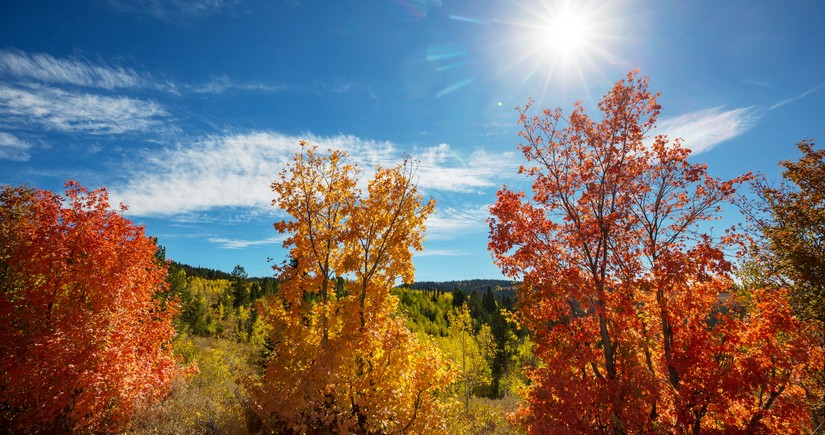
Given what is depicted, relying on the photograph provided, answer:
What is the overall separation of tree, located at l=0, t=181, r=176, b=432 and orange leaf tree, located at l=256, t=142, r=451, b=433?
16.0 ft

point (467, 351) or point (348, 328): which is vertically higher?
point (348, 328)

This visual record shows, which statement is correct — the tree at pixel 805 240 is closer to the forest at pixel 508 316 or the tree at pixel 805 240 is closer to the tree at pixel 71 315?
the forest at pixel 508 316

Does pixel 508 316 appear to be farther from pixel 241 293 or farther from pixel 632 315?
pixel 241 293

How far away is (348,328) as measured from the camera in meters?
10.6

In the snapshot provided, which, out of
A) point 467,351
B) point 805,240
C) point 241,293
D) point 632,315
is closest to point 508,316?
point 632,315

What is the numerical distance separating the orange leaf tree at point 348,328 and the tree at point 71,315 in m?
4.87

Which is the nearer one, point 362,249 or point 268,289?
point 362,249

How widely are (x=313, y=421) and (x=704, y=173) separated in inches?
519

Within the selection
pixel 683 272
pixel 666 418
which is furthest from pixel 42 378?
pixel 683 272

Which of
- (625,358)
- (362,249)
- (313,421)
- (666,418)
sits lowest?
(313,421)

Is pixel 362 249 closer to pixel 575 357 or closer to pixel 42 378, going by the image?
pixel 575 357

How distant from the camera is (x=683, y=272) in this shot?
332 inches

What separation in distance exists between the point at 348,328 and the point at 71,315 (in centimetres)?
867

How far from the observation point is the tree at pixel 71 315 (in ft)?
34.2
